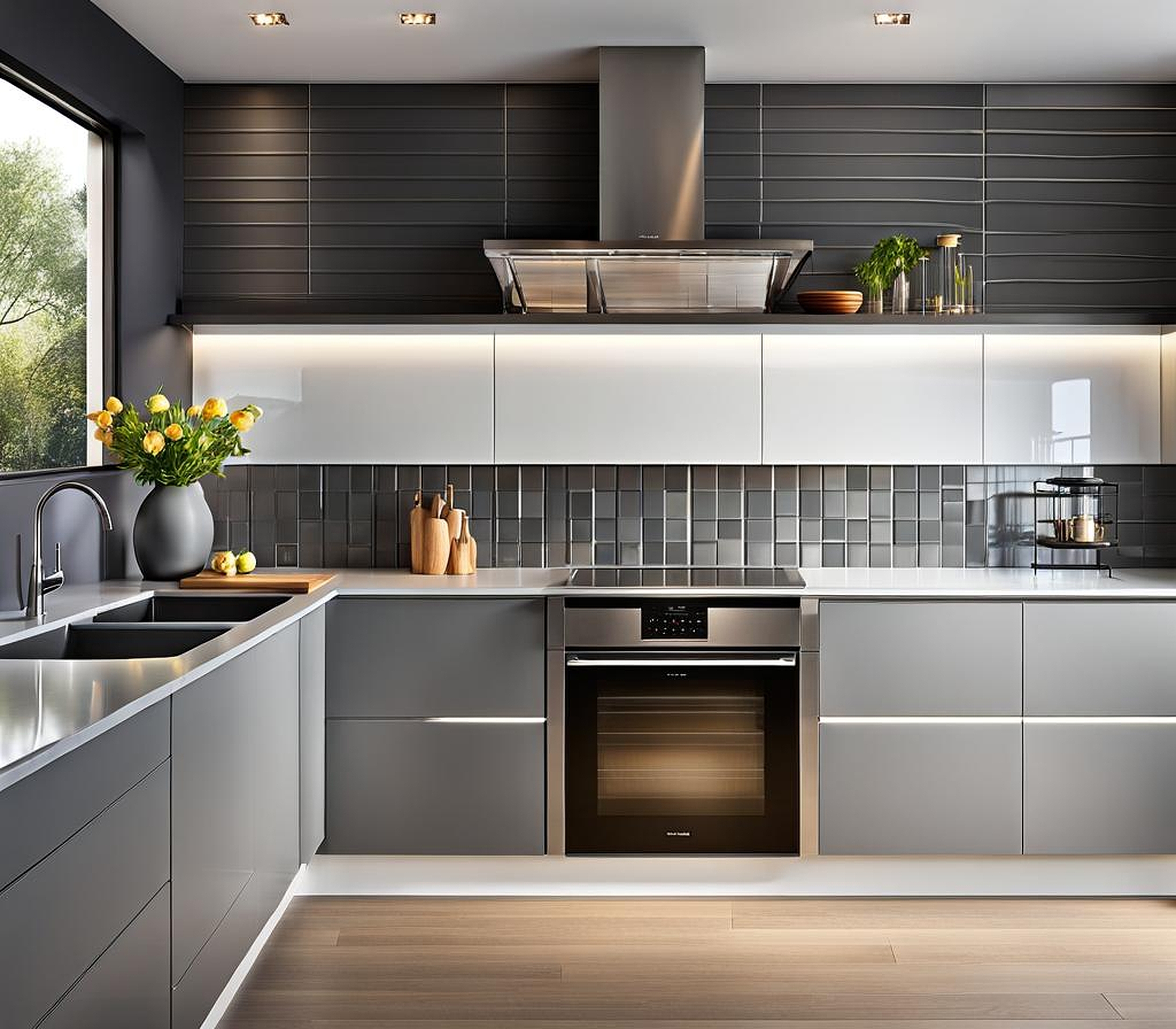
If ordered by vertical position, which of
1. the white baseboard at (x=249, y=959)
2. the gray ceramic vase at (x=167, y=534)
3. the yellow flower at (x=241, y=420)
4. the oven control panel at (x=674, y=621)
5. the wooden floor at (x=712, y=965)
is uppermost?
the yellow flower at (x=241, y=420)

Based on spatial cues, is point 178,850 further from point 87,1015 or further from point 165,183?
point 165,183

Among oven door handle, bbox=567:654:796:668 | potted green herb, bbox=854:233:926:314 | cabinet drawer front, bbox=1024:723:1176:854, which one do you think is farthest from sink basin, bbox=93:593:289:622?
cabinet drawer front, bbox=1024:723:1176:854

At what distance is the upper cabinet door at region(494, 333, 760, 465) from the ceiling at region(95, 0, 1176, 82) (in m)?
0.90

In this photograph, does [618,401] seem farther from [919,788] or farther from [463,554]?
[919,788]

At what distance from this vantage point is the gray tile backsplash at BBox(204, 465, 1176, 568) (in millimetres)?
3869

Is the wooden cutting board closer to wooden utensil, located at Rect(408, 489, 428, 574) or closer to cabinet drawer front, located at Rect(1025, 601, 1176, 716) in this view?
wooden utensil, located at Rect(408, 489, 428, 574)

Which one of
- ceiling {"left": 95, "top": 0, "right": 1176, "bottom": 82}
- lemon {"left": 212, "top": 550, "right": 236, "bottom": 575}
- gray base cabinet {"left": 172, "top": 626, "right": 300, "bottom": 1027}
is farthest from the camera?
lemon {"left": 212, "top": 550, "right": 236, "bottom": 575}

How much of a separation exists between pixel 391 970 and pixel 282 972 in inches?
10.6

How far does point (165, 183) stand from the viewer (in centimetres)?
368

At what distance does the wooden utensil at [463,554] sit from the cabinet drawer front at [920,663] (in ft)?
3.77

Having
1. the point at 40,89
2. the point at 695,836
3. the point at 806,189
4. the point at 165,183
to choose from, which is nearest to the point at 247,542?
the point at 165,183

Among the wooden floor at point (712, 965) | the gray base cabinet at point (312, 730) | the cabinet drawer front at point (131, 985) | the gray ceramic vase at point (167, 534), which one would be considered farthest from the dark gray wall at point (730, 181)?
the cabinet drawer front at point (131, 985)

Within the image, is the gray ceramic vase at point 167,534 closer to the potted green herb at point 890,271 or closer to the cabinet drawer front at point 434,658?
the cabinet drawer front at point 434,658

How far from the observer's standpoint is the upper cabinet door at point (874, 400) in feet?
12.4
